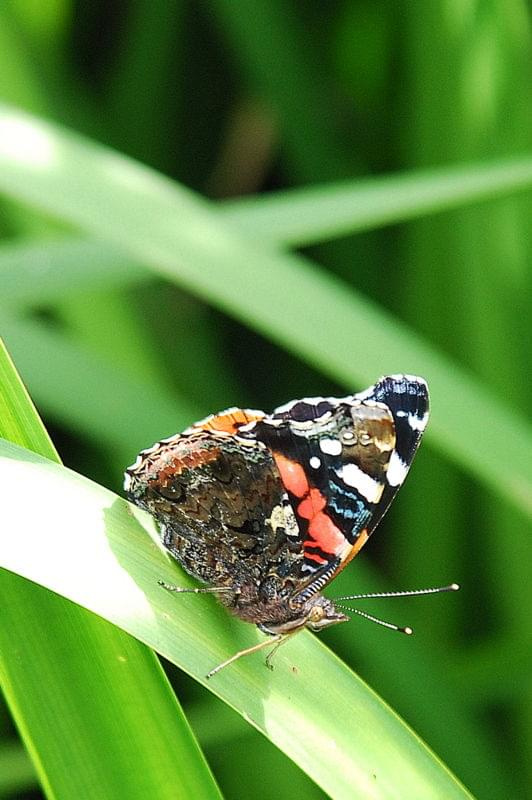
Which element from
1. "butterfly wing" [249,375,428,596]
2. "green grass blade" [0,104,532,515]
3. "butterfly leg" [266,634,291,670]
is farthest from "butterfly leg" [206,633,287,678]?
"green grass blade" [0,104,532,515]

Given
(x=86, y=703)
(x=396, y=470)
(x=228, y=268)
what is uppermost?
(x=228, y=268)

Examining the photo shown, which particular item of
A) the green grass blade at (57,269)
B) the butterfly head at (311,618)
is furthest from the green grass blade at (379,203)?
the butterfly head at (311,618)

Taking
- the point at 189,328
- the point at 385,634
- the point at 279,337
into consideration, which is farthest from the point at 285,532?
the point at 189,328

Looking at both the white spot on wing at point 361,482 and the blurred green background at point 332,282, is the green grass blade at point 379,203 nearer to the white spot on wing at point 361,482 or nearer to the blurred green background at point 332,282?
the blurred green background at point 332,282

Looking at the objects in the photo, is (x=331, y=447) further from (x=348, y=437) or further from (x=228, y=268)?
(x=228, y=268)

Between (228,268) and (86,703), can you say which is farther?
(228,268)

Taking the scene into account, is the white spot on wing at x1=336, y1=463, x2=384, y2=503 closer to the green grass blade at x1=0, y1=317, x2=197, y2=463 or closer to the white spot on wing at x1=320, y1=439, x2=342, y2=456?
the white spot on wing at x1=320, y1=439, x2=342, y2=456

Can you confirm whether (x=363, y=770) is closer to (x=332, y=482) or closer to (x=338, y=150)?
(x=332, y=482)

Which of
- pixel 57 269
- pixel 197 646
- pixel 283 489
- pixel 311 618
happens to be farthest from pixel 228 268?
pixel 197 646
